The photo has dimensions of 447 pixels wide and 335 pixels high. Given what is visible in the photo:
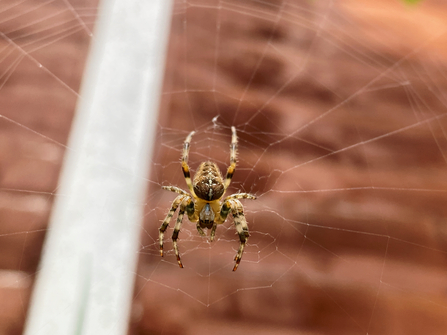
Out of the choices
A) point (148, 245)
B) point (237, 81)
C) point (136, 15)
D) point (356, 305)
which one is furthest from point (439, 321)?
point (136, 15)

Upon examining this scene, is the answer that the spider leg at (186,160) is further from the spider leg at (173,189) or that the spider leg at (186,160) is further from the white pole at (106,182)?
the white pole at (106,182)

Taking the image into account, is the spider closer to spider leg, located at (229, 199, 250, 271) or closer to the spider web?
spider leg, located at (229, 199, 250, 271)

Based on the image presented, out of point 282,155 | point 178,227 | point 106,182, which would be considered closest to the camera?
point 178,227

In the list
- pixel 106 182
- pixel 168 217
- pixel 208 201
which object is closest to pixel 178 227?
pixel 168 217

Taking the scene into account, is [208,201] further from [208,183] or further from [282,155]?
[282,155]

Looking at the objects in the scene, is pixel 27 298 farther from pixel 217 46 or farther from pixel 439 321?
pixel 439 321
